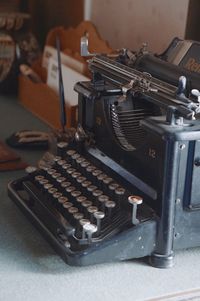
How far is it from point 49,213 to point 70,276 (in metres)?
0.23

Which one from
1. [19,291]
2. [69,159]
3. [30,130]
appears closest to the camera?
[19,291]

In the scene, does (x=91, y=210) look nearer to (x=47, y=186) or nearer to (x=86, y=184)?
(x=86, y=184)

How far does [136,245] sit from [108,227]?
91 mm

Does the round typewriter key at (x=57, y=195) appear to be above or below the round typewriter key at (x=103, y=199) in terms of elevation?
below

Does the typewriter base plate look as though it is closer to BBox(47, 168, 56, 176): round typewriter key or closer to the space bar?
the space bar

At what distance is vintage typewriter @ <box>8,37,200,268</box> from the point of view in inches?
67.1

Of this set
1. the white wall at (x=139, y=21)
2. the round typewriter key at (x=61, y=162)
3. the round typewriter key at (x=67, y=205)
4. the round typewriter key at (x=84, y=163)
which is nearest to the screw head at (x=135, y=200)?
the round typewriter key at (x=67, y=205)

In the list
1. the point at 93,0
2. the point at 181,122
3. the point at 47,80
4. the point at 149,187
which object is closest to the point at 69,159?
the point at 149,187

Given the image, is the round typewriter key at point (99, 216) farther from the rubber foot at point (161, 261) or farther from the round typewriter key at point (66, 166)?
the round typewriter key at point (66, 166)

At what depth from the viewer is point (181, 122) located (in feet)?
5.47

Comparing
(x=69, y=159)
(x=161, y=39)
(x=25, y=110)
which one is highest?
(x=161, y=39)

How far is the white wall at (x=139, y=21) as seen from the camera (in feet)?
9.30

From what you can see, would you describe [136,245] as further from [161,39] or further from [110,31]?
[110,31]

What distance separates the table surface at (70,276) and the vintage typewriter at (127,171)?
0.05 meters
